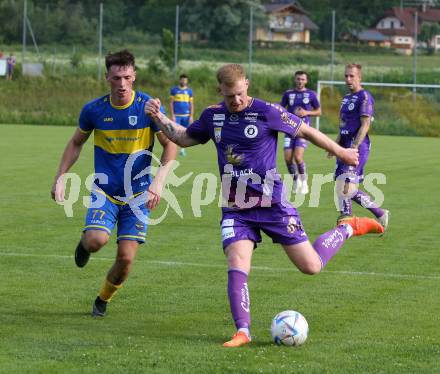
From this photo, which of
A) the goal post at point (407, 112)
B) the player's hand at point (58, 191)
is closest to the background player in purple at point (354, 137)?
the player's hand at point (58, 191)

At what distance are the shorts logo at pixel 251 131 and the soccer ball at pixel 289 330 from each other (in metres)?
1.34

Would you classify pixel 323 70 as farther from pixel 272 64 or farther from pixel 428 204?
pixel 428 204

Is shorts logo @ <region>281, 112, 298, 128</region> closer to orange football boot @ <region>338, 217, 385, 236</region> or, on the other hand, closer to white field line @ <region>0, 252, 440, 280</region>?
orange football boot @ <region>338, 217, 385, 236</region>

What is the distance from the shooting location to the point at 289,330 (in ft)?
23.8

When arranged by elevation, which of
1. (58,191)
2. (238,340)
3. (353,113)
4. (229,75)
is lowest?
(238,340)

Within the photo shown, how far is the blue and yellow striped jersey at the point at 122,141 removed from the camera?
27.8 ft

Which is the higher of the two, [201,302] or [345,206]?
[345,206]

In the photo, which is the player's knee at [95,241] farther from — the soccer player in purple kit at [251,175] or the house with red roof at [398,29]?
the house with red roof at [398,29]

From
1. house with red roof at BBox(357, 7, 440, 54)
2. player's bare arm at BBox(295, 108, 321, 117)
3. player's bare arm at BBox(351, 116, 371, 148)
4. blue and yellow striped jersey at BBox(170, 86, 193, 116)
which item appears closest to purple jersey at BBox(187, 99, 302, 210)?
player's bare arm at BBox(351, 116, 371, 148)

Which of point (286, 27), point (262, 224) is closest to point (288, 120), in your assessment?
point (262, 224)

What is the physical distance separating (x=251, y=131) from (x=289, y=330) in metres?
1.49

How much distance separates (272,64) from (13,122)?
1556 centimetres

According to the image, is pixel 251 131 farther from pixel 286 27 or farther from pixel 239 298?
pixel 286 27

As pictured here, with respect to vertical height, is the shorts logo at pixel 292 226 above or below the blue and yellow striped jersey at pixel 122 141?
below
